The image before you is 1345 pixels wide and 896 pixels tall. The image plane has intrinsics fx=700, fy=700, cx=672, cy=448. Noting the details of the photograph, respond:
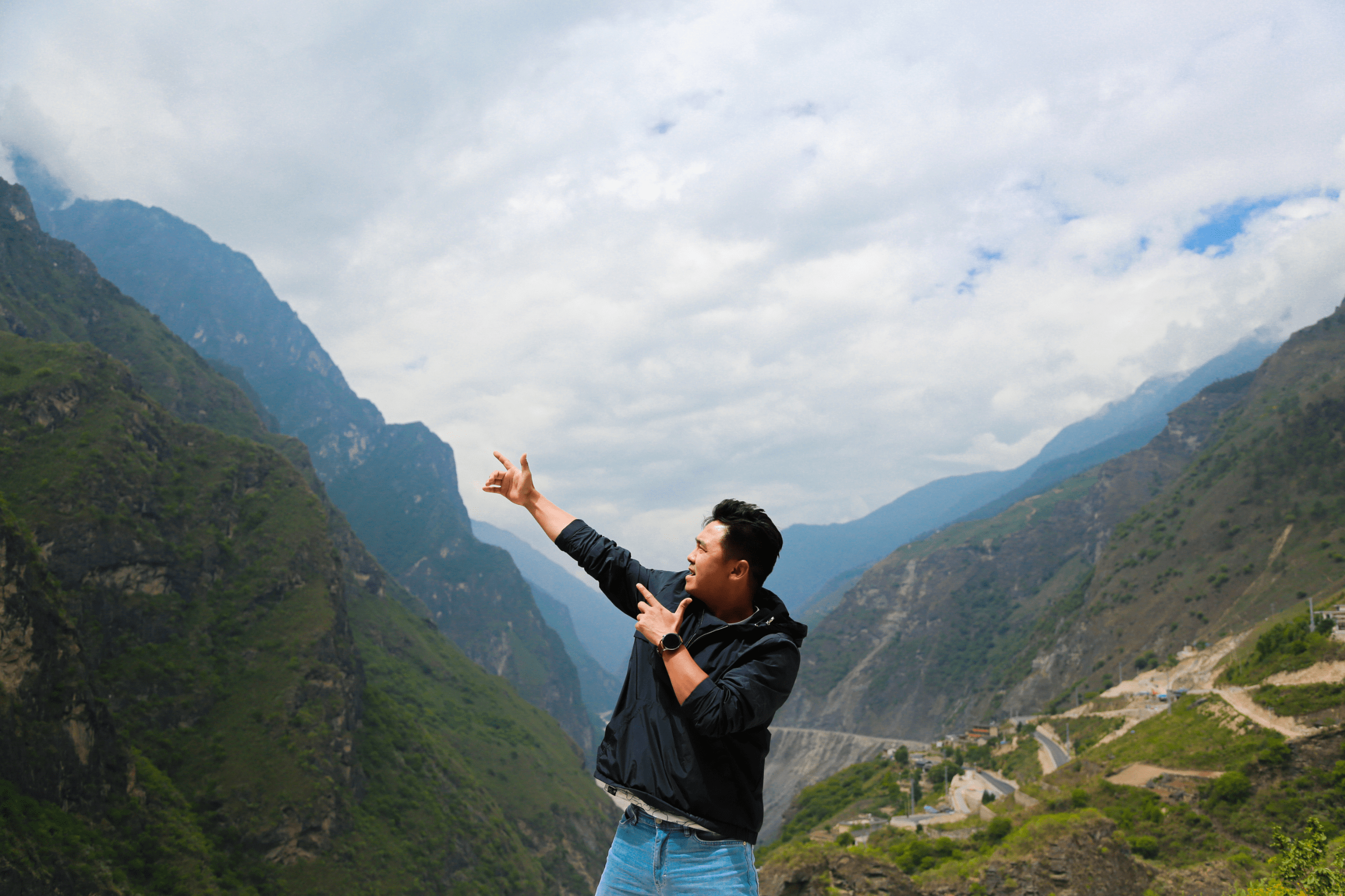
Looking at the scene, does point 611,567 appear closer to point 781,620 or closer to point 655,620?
point 655,620

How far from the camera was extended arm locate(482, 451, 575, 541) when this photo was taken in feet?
14.1

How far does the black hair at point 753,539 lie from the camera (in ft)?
11.4

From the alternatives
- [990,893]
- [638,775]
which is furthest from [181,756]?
[638,775]

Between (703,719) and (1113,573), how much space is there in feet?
389

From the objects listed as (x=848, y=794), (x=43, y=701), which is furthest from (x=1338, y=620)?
(x=43, y=701)

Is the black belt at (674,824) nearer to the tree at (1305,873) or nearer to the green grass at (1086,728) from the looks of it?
the tree at (1305,873)

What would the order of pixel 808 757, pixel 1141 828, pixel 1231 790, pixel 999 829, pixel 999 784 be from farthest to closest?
pixel 808 757, pixel 999 784, pixel 1231 790, pixel 1141 828, pixel 999 829

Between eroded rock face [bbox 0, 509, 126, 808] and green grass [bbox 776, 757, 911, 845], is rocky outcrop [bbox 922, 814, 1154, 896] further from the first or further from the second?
eroded rock face [bbox 0, 509, 126, 808]

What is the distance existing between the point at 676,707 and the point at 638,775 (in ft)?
1.14

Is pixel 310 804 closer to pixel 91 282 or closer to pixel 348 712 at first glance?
pixel 348 712

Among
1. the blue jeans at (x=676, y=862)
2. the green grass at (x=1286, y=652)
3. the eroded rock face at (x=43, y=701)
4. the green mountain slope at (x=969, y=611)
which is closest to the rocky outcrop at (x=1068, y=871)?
the blue jeans at (x=676, y=862)

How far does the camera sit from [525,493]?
14.5ft

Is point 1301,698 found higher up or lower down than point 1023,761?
higher up

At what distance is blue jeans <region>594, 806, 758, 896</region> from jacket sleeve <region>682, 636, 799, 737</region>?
62 centimetres
